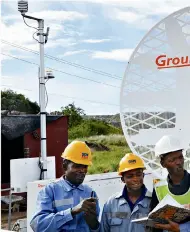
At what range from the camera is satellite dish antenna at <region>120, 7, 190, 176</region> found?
3.23m

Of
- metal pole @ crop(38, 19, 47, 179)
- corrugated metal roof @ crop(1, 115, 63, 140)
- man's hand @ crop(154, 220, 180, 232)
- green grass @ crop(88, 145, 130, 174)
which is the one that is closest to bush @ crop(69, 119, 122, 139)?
green grass @ crop(88, 145, 130, 174)

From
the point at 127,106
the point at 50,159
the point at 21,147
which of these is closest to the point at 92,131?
the point at 21,147

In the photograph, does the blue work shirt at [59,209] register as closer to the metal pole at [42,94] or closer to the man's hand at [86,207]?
the man's hand at [86,207]

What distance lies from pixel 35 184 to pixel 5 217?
3.72 meters

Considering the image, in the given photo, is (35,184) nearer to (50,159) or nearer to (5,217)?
(50,159)

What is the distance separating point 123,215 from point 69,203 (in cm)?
34

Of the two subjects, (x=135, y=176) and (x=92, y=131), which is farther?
(x=92, y=131)

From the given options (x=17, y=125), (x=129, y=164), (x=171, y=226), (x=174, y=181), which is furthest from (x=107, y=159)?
(x=171, y=226)

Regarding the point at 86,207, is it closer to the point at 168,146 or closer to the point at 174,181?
the point at 174,181

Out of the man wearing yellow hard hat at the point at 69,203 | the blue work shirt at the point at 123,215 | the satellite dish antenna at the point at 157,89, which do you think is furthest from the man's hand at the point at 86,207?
the satellite dish antenna at the point at 157,89

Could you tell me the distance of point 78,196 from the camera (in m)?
Result: 2.73

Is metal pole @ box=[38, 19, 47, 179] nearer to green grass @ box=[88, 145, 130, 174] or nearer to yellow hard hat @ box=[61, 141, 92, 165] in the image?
yellow hard hat @ box=[61, 141, 92, 165]

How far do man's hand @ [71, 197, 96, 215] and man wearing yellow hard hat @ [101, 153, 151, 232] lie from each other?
247mm

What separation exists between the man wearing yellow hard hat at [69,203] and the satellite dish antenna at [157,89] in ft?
2.19
